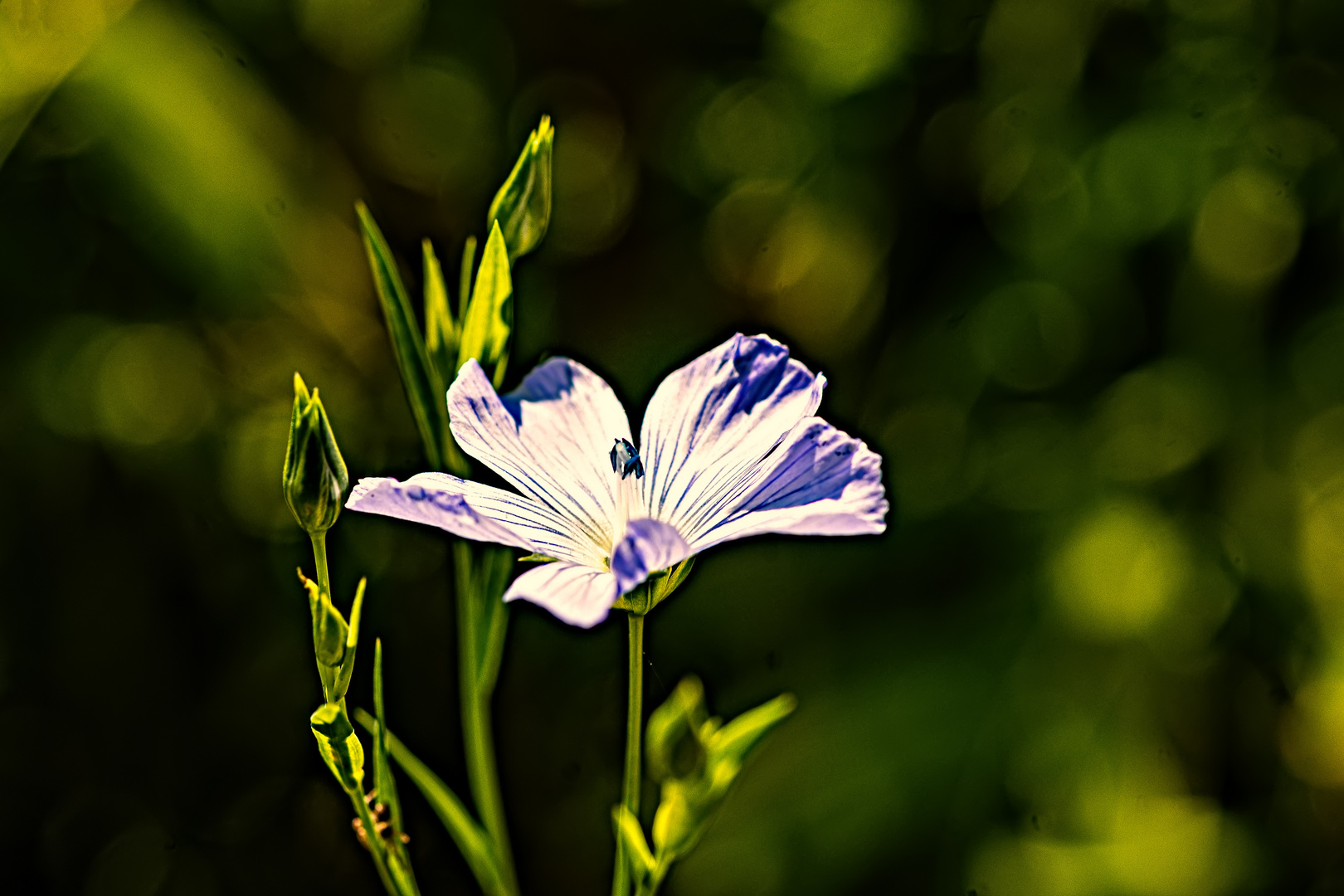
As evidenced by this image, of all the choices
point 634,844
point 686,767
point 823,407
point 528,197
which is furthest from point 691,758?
point 823,407

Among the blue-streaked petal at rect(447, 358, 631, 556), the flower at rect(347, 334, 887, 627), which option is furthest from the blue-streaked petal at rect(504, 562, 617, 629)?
the blue-streaked petal at rect(447, 358, 631, 556)

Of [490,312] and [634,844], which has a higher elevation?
[490,312]

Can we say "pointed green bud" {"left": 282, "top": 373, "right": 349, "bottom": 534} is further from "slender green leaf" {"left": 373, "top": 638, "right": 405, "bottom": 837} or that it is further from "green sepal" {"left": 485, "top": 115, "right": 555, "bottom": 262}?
"green sepal" {"left": 485, "top": 115, "right": 555, "bottom": 262}

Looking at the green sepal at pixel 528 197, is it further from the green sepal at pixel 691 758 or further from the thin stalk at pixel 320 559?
the green sepal at pixel 691 758

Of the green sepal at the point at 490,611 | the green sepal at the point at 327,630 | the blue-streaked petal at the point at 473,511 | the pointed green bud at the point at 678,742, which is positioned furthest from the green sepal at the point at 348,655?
the pointed green bud at the point at 678,742

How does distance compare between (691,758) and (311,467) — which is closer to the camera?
(311,467)

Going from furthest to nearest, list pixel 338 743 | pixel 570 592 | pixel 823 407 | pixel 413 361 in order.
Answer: pixel 823 407, pixel 413 361, pixel 338 743, pixel 570 592

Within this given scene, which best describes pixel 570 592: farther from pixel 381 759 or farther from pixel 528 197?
pixel 528 197
